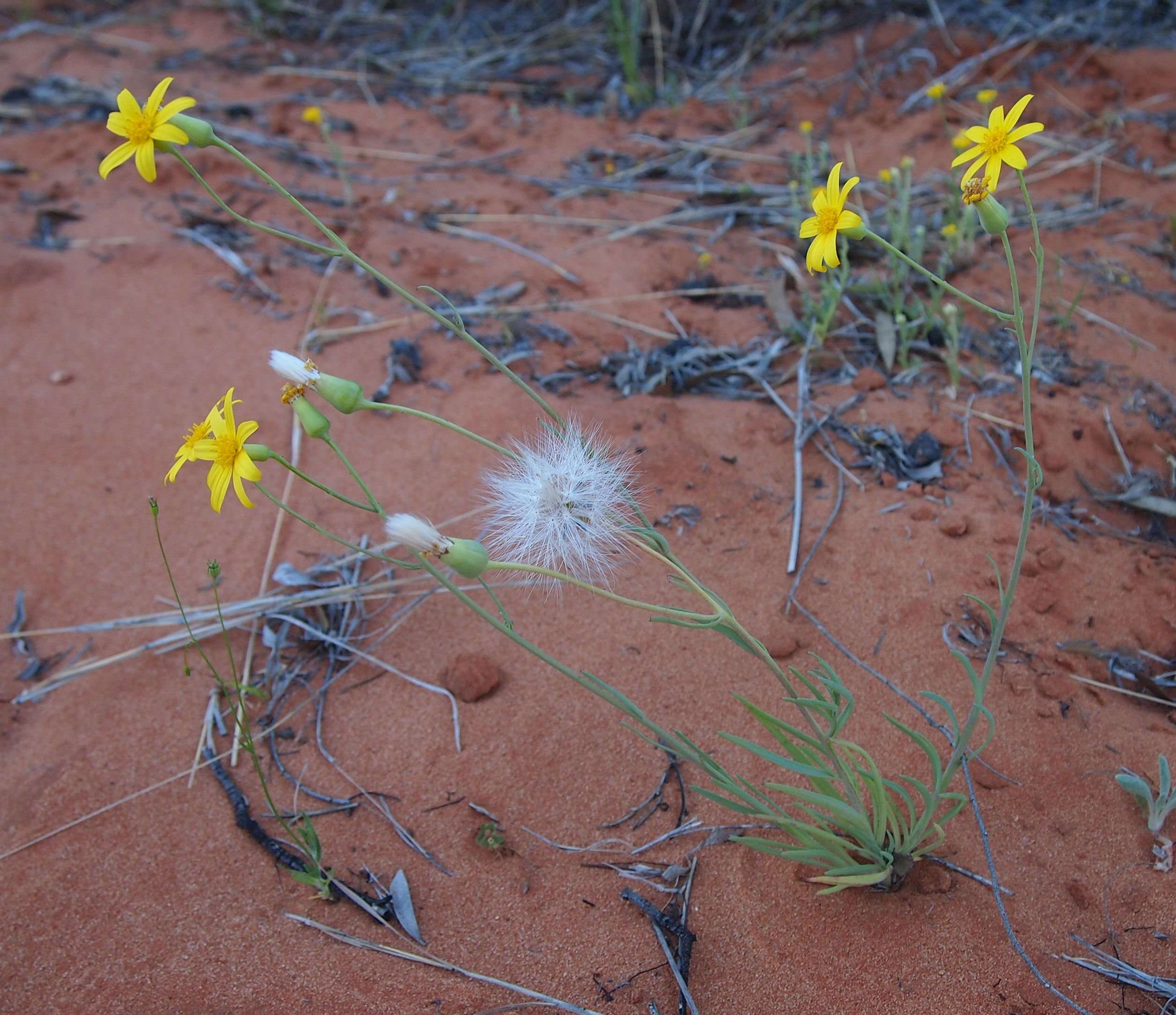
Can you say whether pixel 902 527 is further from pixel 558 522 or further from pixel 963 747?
pixel 558 522

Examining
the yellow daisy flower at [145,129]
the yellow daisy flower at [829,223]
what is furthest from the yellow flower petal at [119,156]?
the yellow daisy flower at [829,223]

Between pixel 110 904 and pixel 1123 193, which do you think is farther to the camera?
pixel 1123 193

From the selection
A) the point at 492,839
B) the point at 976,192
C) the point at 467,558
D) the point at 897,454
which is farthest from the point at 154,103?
the point at 897,454

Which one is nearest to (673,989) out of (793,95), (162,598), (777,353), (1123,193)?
(162,598)

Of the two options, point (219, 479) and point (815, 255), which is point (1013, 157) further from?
point (219, 479)

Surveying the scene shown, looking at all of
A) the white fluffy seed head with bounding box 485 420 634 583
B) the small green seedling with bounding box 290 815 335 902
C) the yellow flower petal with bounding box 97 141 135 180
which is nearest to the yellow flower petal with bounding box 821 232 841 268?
the white fluffy seed head with bounding box 485 420 634 583

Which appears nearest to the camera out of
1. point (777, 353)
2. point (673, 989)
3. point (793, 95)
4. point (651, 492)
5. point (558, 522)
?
point (673, 989)

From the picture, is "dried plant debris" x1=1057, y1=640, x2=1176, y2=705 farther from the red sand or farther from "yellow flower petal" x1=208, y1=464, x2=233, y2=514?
"yellow flower petal" x1=208, y1=464, x2=233, y2=514
